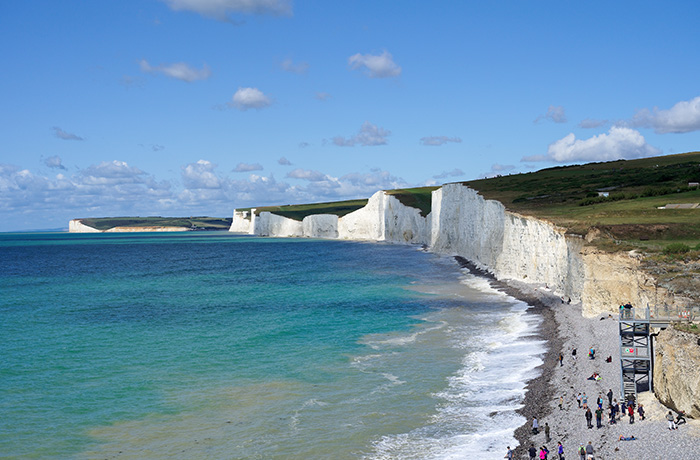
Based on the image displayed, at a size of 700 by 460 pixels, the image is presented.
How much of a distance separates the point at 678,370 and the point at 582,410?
380cm

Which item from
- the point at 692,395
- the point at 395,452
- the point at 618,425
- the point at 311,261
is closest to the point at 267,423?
the point at 395,452

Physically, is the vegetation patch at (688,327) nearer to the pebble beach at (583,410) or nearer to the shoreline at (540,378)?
the pebble beach at (583,410)

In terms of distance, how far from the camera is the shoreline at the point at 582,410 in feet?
52.1

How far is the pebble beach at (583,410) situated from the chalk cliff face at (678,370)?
45 cm

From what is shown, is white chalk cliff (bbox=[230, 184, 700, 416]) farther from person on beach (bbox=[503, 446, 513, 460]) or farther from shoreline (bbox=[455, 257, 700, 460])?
person on beach (bbox=[503, 446, 513, 460])

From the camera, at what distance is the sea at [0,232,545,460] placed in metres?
18.5

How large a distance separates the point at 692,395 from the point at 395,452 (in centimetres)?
877

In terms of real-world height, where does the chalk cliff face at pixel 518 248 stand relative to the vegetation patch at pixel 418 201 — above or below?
below

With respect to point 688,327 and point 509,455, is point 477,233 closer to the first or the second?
point 688,327

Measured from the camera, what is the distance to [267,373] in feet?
83.9

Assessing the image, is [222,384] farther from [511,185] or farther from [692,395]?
[511,185]

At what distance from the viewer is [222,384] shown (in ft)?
79.1

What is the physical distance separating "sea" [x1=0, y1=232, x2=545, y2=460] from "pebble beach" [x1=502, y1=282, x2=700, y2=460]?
88cm

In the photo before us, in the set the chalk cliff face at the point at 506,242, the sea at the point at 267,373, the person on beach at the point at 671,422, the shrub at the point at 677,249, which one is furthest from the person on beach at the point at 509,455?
the chalk cliff face at the point at 506,242
